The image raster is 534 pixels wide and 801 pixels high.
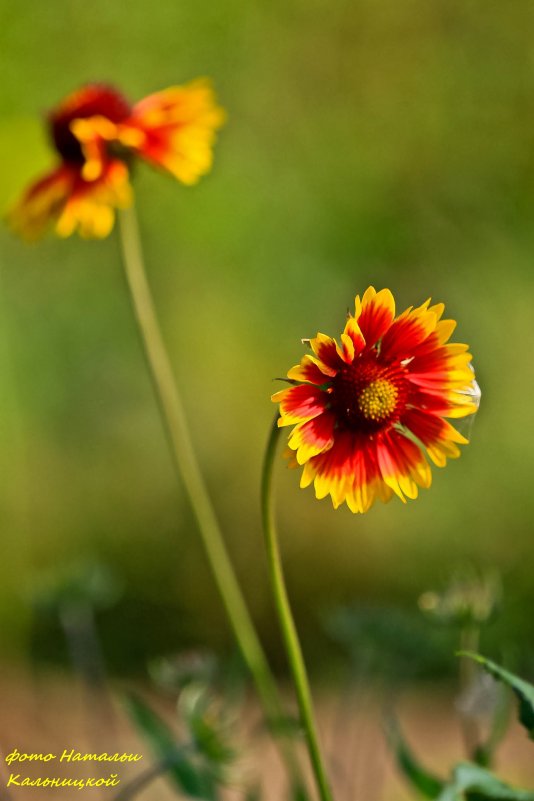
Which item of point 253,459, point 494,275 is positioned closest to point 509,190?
point 494,275

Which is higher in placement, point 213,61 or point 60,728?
point 213,61

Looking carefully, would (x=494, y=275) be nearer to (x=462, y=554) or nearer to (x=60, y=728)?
(x=462, y=554)

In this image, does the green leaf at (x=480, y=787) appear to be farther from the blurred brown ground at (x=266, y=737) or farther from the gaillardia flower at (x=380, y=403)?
the blurred brown ground at (x=266, y=737)

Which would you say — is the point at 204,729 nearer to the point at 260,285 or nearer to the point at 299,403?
the point at 299,403

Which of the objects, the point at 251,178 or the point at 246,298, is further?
the point at 251,178

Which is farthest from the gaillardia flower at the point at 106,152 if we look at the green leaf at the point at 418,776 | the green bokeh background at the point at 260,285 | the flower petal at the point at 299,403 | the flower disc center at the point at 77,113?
the green bokeh background at the point at 260,285

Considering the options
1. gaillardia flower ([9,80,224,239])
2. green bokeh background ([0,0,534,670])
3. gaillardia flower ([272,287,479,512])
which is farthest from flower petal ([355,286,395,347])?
green bokeh background ([0,0,534,670])
